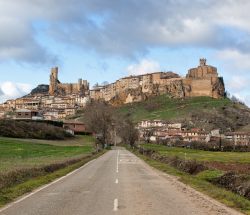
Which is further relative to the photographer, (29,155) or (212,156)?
(212,156)


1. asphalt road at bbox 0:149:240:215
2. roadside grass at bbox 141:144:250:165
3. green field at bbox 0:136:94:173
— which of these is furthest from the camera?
roadside grass at bbox 141:144:250:165

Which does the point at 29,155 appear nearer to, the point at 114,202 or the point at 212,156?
the point at 212,156

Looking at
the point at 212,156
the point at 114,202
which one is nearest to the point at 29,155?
the point at 212,156

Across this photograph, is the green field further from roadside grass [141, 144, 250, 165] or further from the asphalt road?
roadside grass [141, 144, 250, 165]

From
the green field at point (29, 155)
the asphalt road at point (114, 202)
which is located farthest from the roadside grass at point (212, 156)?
the asphalt road at point (114, 202)

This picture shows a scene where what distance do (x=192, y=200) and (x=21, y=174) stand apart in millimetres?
11866

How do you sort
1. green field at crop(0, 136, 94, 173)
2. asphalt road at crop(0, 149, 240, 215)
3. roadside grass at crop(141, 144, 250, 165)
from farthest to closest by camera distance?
roadside grass at crop(141, 144, 250, 165), green field at crop(0, 136, 94, 173), asphalt road at crop(0, 149, 240, 215)

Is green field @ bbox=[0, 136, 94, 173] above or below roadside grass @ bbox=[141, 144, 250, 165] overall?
above

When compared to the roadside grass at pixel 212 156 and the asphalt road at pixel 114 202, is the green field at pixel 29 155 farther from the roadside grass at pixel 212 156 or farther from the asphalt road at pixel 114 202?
the roadside grass at pixel 212 156

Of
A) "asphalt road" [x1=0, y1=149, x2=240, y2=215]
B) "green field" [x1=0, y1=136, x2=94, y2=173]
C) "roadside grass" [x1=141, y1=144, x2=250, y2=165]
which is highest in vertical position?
"green field" [x1=0, y1=136, x2=94, y2=173]

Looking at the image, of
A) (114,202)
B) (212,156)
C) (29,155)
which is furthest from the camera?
(212,156)

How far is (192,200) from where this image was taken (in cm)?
1883

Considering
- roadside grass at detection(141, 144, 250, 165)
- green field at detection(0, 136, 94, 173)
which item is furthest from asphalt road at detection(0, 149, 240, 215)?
roadside grass at detection(141, 144, 250, 165)

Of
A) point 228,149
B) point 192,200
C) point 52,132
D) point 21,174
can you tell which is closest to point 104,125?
point 52,132
